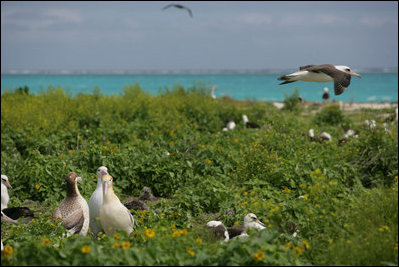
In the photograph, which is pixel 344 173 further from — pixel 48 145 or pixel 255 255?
pixel 48 145

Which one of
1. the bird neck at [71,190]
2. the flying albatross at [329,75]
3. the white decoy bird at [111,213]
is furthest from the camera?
the bird neck at [71,190]

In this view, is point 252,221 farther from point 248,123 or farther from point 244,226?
point 248,123

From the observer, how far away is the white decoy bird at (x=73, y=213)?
5035 mm

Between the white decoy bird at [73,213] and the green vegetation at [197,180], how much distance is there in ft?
0.60

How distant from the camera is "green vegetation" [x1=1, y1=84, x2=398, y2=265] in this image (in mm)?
3505

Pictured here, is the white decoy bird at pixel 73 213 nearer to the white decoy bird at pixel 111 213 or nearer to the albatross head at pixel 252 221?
the white decoy bird at pixel 111 213

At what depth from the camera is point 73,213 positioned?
16.7 ft

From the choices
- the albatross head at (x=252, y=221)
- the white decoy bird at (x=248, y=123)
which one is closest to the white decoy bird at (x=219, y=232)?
the albatross head at (x=252, y=221)

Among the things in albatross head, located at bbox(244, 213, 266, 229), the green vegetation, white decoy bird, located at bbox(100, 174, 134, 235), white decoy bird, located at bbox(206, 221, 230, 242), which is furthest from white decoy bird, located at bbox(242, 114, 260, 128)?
white decoy bird, located at bbox(100, 174, 134, 235)

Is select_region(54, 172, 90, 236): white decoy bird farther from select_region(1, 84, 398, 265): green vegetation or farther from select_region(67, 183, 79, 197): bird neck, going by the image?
select_region(1, 84, 398, 265): green vegetation

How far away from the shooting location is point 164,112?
12.2 meters

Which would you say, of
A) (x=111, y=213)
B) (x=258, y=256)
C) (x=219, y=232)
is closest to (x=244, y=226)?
(x=219, y=232)

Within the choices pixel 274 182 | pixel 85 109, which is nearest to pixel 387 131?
pixel 274 182

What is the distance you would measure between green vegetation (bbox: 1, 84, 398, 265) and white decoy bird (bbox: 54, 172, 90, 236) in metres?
0.18
